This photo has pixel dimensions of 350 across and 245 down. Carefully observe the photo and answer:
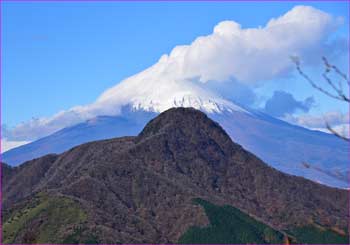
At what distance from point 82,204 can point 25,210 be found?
14881 mm

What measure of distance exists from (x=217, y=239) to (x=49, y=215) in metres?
43.0

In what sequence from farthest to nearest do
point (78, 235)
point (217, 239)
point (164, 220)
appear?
point (164, 220)
point (217, 239)
point (78, 235)

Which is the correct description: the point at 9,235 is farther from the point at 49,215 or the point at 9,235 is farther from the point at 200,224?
the point at 200,224

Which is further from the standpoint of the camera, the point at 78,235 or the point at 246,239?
the point at 246,239

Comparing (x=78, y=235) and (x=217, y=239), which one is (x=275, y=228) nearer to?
(x=217, y=239)

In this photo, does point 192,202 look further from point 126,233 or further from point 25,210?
point 25,210

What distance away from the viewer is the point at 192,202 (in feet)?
649

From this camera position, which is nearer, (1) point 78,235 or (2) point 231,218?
(1) point 78,235

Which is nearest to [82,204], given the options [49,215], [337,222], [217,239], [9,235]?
[49,215]

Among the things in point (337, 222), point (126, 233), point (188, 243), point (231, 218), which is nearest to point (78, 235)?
point (126, 233)

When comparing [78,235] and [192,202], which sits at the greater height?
[192,202]

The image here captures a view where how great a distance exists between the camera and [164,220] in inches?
7721

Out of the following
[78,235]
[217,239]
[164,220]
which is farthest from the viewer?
[164,220]

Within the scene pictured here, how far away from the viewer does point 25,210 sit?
188250 millimetres
